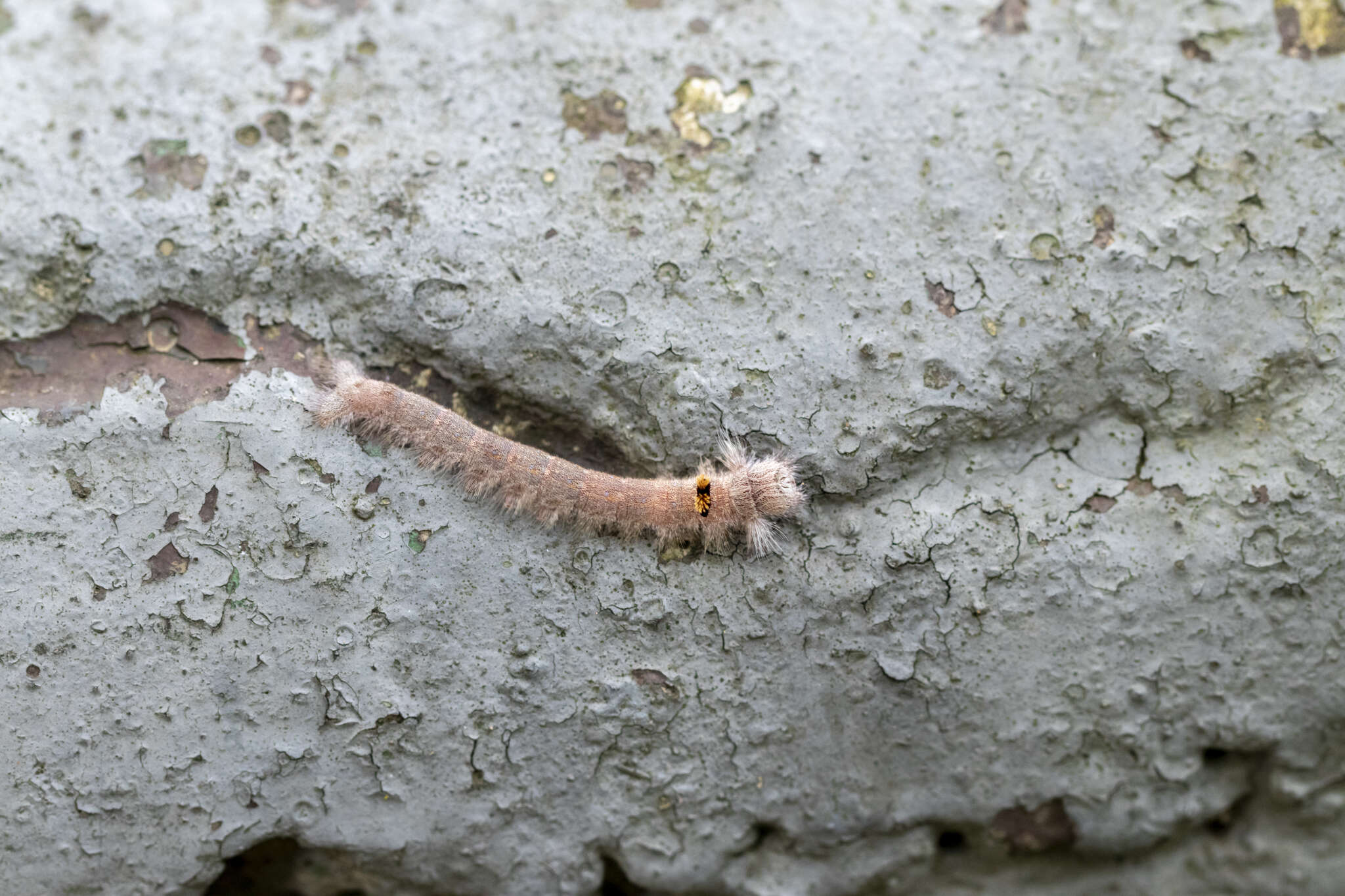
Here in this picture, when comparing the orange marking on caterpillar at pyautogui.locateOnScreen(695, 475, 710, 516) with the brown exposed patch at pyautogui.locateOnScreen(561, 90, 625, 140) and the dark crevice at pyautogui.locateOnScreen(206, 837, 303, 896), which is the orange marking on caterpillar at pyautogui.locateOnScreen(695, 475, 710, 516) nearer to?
the brown exposed patch at pyautogui.locateOnScreen(561, 90, 625, 140)

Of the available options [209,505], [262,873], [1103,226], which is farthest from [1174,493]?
[262,873]

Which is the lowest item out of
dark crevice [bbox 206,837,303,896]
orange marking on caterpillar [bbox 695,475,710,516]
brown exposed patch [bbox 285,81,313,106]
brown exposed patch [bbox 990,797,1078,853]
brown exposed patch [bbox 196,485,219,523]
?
dark crevice [bbox 206,837,303,896]

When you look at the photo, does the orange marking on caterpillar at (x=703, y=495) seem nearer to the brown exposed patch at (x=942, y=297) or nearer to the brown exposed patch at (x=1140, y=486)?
the brown exposed patch at (x=942, y=297)

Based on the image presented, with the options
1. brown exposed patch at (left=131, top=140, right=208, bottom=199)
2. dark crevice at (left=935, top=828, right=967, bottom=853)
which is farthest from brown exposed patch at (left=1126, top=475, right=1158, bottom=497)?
brown exposed patch at (left=131, top=140, right=208, bottom=199)

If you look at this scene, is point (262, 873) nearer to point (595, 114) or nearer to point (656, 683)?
point (656, 683)

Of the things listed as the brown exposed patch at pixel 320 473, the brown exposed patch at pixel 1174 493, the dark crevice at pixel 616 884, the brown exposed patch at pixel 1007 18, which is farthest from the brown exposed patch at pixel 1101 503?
the brown exposed patch at pixel 320 473
